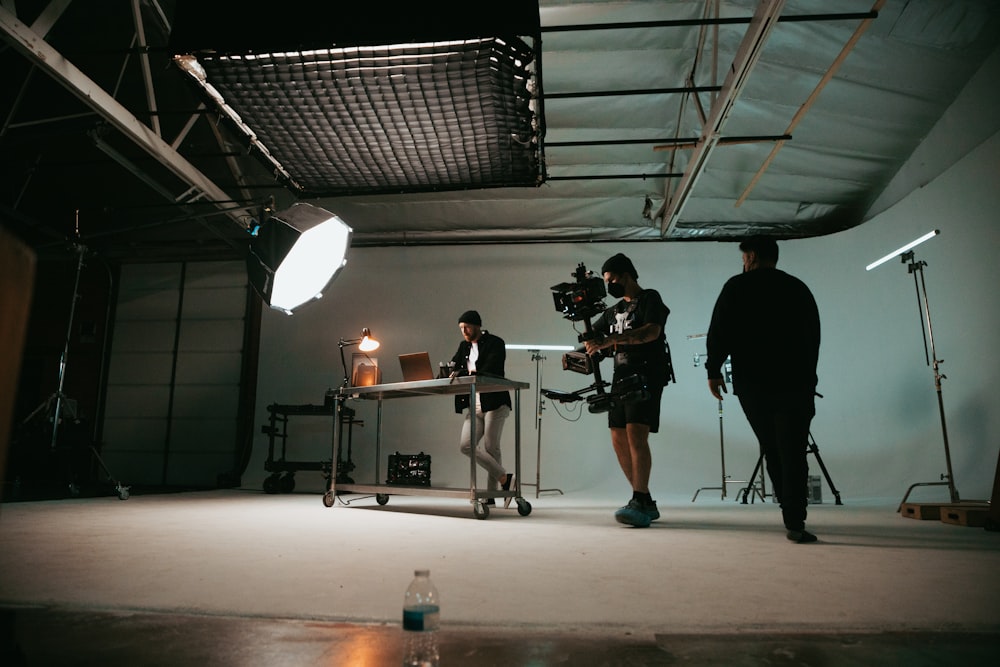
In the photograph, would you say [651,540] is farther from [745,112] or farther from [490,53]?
[745,112]

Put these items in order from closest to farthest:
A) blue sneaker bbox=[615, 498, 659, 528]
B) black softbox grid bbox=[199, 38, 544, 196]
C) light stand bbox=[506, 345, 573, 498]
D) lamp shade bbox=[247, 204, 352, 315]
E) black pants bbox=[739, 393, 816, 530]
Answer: black pants bbox=[739, 393, 816, 530], blue sneaker bbox=[615, 498, 659, 528], black softbox grid bbox=[199, 38, 544, 196], lamp shade bbox=[247, 204, 352, 315], light stand bbox=[506, 345, 573, 498]

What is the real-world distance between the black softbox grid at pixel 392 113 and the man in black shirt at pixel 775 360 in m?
1.64

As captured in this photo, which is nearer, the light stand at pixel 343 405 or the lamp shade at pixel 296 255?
the lamp shade at pixel 296 255

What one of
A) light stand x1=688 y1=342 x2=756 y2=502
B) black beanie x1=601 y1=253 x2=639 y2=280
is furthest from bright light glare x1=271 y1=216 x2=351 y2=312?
light stand x1=688 y1=342 x2=756 y2=502

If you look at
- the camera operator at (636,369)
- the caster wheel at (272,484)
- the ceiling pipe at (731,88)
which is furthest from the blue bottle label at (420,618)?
the caster wheel at (272,484)

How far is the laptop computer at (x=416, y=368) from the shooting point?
13.5 feet

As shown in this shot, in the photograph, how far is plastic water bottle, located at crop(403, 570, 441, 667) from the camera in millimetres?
996

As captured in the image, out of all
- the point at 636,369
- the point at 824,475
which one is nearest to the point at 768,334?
the point at 636,369

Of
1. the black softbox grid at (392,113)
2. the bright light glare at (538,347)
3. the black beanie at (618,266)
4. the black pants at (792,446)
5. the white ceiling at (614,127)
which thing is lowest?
the black pants at (792,446)

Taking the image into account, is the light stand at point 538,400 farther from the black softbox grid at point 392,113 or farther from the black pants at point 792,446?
the black pants at point 792,446

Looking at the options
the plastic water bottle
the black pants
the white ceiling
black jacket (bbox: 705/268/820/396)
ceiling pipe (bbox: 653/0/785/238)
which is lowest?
the plastic water bottle

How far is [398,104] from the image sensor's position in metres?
3.64

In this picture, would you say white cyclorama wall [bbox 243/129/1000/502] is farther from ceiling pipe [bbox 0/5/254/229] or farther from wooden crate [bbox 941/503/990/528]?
ceiling pipe [bbox 0/5/254/229]

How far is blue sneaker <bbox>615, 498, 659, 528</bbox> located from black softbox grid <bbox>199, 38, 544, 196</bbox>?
2.25m
